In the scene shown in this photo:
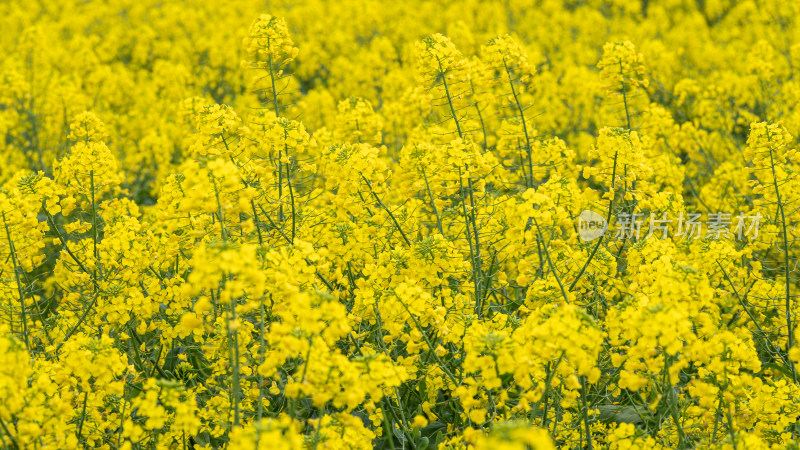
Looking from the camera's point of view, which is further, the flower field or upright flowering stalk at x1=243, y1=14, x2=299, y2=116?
upright flowering stalk at x1=243, y1=14, x2=299, y2=116

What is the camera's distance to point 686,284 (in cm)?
338

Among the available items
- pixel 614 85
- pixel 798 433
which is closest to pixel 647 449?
pixel 798 433

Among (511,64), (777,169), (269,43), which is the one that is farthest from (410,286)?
(777,169)

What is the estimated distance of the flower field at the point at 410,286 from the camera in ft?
10.9

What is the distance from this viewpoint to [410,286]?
399 cm

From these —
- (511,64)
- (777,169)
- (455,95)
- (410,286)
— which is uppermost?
(511,64)

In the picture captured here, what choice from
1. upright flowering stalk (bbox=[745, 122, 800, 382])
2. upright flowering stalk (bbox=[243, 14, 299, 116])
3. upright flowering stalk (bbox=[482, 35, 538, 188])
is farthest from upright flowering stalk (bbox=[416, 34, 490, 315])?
upright flowering stalk (bbox=[745, 122, 800, 382])

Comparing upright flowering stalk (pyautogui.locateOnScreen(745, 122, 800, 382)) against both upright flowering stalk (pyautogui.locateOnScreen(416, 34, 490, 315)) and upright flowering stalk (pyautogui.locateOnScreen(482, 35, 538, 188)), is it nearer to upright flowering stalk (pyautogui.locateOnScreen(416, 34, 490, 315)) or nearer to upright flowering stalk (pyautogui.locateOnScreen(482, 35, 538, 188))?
upright flowering stalk (pyautogui.locateOnScreen(482, 35, 538, 188))

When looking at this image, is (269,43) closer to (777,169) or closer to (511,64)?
(511,64)

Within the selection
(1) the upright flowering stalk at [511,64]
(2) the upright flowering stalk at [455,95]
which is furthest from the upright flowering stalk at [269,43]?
(1) the upright flowering stalk at [511,64]

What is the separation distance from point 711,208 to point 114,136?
621 cm

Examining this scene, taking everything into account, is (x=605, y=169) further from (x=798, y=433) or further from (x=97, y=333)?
(x=97, y=333)

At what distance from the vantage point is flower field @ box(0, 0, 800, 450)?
10.9 ft

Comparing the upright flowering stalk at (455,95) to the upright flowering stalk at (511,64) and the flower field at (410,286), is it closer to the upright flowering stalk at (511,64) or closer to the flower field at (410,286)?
the flower field at (410,286)
